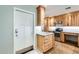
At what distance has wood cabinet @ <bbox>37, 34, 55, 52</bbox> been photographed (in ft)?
6.49

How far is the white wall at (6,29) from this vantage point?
5.40 feet

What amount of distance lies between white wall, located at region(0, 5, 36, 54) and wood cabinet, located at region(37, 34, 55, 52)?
618 mm

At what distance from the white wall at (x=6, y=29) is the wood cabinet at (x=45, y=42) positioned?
0.62m

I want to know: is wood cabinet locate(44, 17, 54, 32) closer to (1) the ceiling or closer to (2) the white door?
(1) the ceiling

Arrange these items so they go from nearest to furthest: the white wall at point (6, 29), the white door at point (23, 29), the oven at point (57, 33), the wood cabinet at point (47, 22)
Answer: the white wall at point (6, 29) → the white door at point (23, 29) → the wood cabinet at point (47, 22) → the oven at point (57, 33)

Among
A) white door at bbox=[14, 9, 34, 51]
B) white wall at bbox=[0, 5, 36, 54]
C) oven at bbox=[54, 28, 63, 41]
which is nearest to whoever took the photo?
white wall at bbox=[0, 5, 36, 54]

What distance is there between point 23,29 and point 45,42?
0.59 m

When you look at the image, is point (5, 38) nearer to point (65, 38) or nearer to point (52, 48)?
point (52, 48)

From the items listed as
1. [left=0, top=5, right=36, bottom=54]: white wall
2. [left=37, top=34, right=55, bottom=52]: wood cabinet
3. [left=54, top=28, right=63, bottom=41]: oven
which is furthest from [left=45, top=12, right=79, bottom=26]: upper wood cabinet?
[left=0, top=5, right=36, bottom=54]: white wall

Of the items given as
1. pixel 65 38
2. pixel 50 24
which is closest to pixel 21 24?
pixel 50 24


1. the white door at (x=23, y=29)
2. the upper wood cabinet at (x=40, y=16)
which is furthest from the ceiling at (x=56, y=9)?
the white door at (x=23, y=29)

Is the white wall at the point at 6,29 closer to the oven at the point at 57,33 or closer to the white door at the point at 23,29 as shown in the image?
the white door at the point at 23,29

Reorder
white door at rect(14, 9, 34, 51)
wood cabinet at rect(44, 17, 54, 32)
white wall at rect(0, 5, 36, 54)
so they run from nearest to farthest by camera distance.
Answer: white wall at rect(0, 5, 36, 54) → white door at rect(14, 9, 34, 51) → wood cabinet at rect(44, 17, 54, 32)
